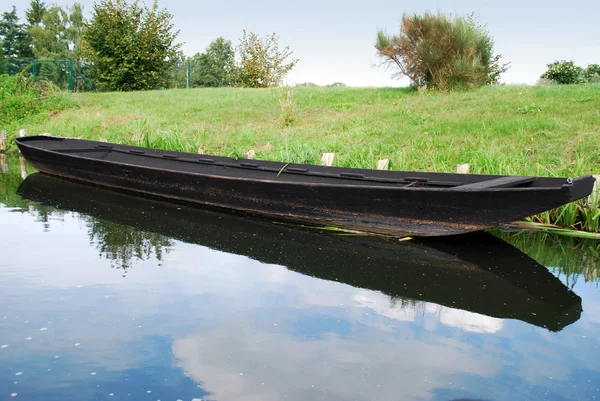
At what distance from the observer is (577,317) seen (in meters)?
4.92

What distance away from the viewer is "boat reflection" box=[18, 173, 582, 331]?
17.1 feet

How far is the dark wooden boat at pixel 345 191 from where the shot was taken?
6.03 metres

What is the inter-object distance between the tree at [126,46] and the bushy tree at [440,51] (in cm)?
1327

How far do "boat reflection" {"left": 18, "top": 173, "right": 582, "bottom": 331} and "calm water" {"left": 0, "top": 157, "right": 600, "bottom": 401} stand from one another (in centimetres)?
3

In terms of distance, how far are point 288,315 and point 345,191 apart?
2483mm

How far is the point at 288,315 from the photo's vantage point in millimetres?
4750

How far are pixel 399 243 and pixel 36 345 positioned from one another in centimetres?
419

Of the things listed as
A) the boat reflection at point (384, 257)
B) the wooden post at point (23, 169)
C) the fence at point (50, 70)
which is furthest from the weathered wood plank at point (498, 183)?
the fence at point (50, 70)

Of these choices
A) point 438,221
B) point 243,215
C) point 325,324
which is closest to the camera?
point 325,324

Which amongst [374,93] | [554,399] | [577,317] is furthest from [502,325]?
[374,93]

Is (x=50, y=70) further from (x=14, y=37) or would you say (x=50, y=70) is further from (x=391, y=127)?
(x=14, y=37)

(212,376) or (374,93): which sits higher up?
(374,93)

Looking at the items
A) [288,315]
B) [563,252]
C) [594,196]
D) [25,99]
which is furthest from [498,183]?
[25,99]

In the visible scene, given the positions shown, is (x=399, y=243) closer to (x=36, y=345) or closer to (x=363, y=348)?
(x=363, y=348)
